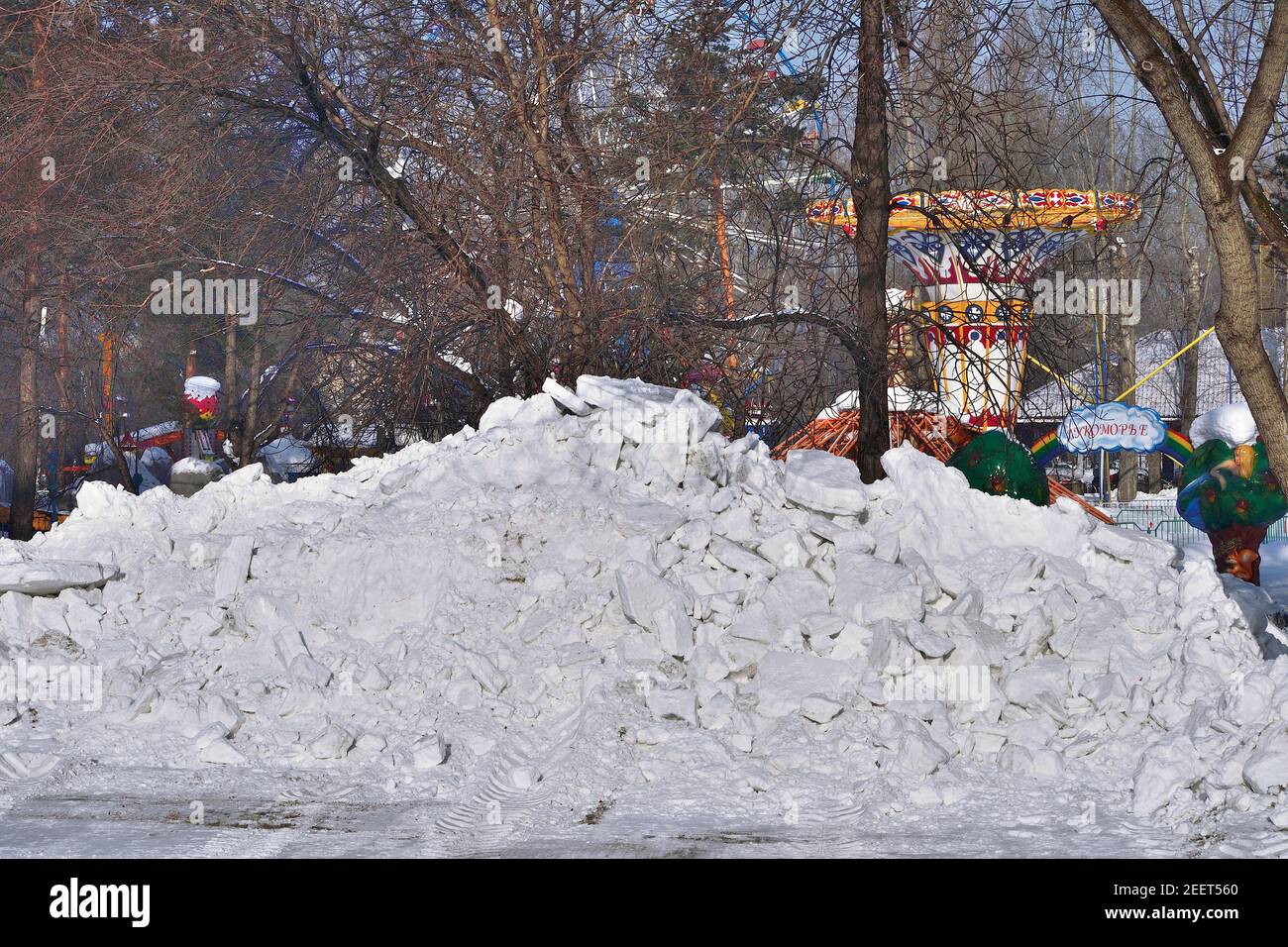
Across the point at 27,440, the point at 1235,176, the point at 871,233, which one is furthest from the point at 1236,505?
the point at 27,440

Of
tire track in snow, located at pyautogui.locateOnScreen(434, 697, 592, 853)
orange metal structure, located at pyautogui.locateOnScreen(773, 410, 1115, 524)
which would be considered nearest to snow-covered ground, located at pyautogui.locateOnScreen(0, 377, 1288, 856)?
tire track in snow, located at pyautogui.locateOnScreen(434, 697, 592, 853)

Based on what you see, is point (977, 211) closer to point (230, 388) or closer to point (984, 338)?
point (984, 338)

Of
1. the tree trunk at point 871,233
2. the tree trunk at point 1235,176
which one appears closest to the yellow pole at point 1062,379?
the tree trunk at point 871,233

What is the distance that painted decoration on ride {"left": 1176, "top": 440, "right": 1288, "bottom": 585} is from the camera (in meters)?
11.0

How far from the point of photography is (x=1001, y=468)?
10.1 metres

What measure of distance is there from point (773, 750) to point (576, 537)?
77.1 inches

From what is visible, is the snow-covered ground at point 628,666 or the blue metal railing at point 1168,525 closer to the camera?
the snow-covered ground at point 628,666

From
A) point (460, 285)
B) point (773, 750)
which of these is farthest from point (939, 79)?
point (773, 750)

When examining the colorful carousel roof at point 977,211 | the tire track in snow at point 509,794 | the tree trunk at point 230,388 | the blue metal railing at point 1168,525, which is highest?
the colorful carousel roof at point 977,211

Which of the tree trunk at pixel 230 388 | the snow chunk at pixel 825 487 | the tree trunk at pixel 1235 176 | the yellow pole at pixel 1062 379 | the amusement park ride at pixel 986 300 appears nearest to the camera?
the tree trunk at pixel 1235 176

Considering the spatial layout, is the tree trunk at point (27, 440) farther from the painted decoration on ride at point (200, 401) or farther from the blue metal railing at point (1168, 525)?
the blue metal railing at point (1168, 525)

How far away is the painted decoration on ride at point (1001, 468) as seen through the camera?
33.2ft

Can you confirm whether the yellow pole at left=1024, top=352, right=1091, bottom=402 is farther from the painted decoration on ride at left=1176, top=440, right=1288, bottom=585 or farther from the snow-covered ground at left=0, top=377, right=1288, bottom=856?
the snow-covered ground at left=0, top=377, right=1288, bottom=856

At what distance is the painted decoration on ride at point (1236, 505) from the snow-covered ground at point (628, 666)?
3631mm
